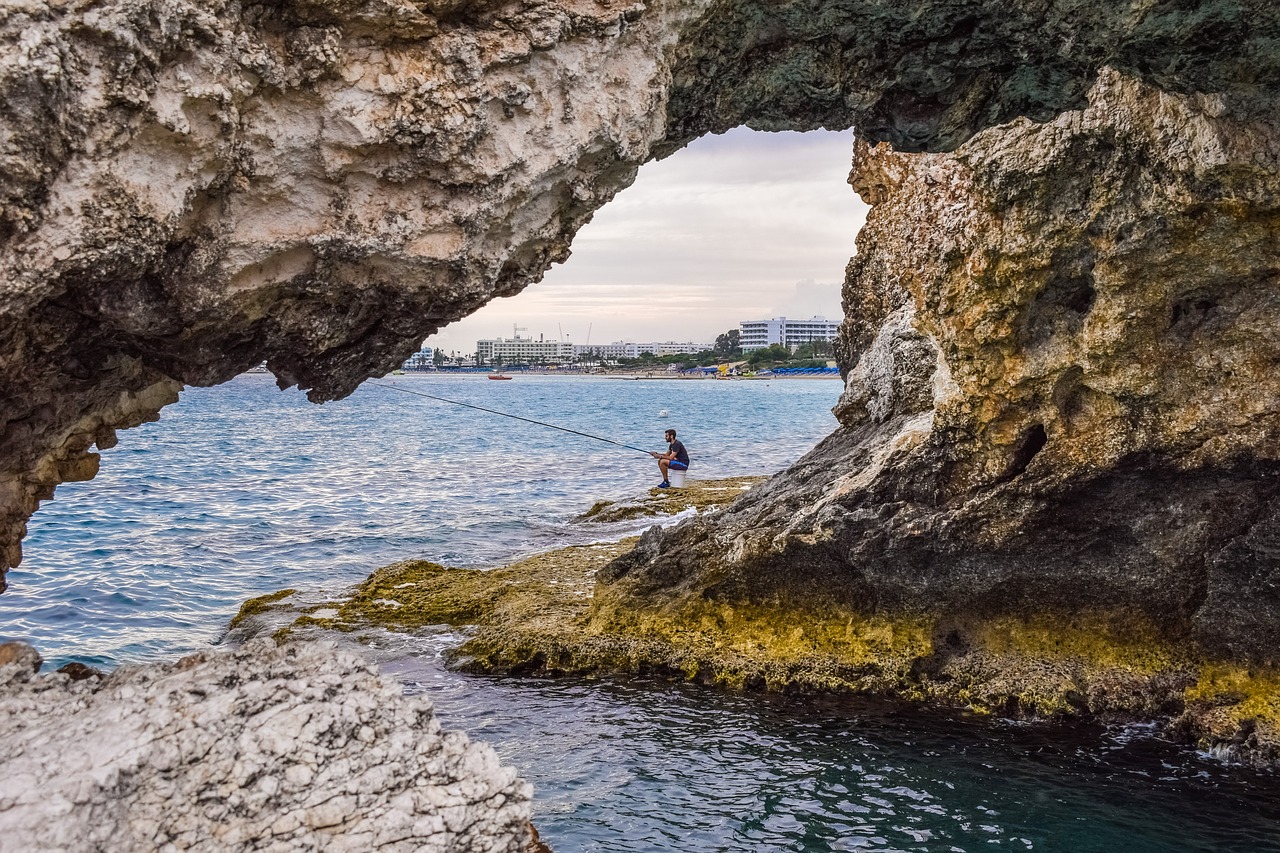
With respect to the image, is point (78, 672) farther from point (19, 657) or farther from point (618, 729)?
point (618, 729)

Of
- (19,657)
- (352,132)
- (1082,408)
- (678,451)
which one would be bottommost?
(678,451)

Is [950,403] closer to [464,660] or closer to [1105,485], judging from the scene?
[1105,485]

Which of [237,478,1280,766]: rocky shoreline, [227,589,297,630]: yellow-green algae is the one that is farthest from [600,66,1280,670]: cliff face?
[227,589,297,630]: yellow-green algae

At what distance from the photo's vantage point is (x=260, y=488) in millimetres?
31391

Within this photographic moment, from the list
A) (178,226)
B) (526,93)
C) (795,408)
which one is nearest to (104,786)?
(178,226)

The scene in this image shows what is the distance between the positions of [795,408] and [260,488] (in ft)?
209

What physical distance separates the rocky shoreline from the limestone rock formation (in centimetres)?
660

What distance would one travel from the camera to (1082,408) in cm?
881

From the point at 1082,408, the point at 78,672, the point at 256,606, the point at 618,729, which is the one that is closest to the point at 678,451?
the point at 256,606

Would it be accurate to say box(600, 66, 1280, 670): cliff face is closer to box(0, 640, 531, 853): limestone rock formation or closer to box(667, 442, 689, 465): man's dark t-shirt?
box(0, 640, 531, 853): limestone rock formation

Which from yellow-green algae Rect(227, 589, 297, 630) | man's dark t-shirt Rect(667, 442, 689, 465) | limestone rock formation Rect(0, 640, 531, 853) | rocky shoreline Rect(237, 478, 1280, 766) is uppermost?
limestone rock formation Rect(0, 640, 531, 853)

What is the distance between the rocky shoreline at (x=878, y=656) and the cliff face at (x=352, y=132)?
5654mm

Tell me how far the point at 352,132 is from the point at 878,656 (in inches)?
321

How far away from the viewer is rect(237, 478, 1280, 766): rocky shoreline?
29.9 ft
